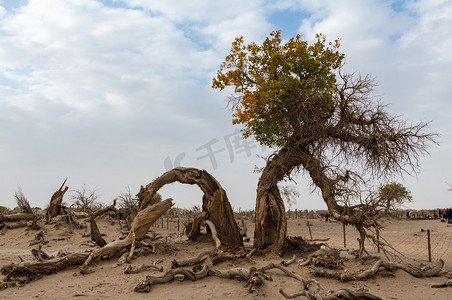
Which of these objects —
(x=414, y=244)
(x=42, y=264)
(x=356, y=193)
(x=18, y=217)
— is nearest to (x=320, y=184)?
(x=356, y=193)

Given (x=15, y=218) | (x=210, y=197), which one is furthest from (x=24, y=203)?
(x=210, y=197)

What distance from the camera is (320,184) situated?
38.2 feet

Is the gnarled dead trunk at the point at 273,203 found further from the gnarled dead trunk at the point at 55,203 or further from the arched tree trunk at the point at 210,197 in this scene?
the gnarled dead trunk at the point at 55,203

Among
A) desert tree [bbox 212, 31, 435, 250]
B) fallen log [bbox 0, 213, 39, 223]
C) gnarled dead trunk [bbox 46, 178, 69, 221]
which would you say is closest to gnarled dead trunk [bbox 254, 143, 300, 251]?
desert tree [bbox 212, 31, 435, 250]

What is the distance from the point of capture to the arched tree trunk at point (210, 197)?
1273 cm

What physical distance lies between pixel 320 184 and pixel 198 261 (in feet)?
14.1

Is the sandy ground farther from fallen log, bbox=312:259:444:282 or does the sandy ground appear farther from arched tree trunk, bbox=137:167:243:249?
arched tree trunk, bbox=137:167:243:249

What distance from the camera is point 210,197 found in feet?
42.4

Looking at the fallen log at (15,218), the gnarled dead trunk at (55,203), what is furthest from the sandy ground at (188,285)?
the fallen log at (15,218)

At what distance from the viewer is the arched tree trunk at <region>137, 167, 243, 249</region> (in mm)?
12734

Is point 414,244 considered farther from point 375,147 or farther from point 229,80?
point 229,80

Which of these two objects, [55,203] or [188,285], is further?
[55,203]

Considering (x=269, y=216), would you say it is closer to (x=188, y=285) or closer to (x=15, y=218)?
(x=188, y=285)

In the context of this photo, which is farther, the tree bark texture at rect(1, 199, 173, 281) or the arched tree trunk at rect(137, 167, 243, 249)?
the arched tree trunk at rect(137, 167, 243, 249)
